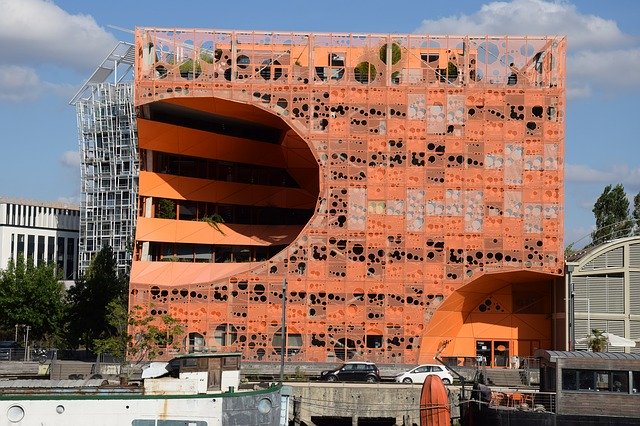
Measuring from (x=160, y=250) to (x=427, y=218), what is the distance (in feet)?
55.5

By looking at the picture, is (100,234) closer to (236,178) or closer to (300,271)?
(236,178)

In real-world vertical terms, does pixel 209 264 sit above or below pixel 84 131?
below

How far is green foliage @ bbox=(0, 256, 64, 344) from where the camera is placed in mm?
80438

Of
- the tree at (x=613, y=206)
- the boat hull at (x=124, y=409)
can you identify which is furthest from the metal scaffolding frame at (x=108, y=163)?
the boat hull at (x=124, y=409)

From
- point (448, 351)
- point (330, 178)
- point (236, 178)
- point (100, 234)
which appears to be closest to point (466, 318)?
point (448, 351)

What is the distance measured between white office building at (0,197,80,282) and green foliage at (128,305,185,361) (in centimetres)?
6705

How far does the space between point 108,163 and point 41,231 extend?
90.7ft

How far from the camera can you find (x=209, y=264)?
66.5m

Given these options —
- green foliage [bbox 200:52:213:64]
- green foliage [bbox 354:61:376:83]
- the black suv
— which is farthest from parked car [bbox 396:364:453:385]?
green foliage [bbox 200:52:213:64]

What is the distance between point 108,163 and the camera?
110m

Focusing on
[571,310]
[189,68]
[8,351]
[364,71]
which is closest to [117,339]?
[189,68]

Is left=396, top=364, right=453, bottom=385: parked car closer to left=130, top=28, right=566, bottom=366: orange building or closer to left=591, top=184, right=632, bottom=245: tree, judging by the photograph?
left=130, top=28, right=566, bottom=366: orange building

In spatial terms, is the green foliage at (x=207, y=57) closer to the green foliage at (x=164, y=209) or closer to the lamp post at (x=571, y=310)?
the green foliage at (x=164, y=209)

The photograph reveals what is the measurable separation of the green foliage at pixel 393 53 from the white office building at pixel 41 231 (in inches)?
2797
